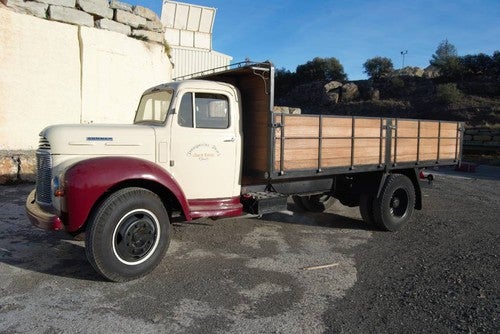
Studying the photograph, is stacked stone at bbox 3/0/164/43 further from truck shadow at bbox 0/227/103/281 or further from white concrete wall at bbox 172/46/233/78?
truck shadow at bbox 0/227/103/281

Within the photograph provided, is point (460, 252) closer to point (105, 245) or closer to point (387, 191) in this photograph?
point (387, 191)

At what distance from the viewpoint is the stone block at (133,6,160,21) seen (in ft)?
41.5

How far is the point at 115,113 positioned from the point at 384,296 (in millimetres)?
10043

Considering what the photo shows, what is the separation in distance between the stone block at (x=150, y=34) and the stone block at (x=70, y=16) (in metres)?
1.44

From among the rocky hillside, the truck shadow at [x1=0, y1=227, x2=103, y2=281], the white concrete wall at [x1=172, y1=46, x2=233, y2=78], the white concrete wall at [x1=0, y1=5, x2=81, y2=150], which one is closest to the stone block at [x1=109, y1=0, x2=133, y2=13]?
the white concrete wall at [x1=0, y1=5, x2=81, y2=150]

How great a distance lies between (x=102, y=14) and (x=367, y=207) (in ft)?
30.1

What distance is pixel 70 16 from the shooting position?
11156 millimetres

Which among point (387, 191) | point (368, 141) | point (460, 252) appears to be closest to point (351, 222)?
point (387, 191)

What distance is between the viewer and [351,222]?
288 inches

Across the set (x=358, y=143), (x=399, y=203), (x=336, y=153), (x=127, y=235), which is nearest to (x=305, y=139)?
(x=336, y=153)

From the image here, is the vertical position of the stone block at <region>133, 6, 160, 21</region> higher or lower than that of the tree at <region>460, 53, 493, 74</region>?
lower

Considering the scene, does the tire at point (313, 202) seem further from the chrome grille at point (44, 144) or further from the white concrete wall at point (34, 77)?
the white concrete wall at point (34, 77)

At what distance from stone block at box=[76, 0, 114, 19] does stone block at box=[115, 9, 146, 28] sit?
21 centimetres

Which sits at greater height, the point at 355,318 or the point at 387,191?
the point at 387,191
